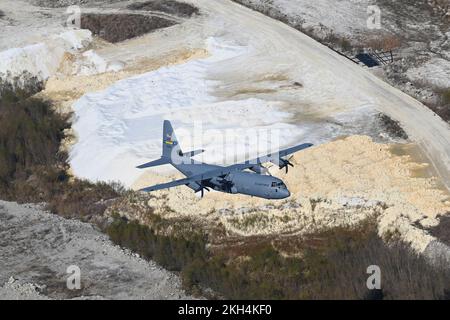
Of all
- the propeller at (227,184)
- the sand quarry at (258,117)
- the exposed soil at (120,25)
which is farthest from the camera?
the exposed soil at (120,25)

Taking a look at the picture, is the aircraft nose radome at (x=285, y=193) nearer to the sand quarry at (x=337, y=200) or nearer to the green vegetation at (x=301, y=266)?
the sand quarry at (x=337, y=200)

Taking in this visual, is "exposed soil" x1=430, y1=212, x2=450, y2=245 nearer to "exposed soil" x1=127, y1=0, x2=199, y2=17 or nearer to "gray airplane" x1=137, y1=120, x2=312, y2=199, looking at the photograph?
"gray airplane" x1=137, y1=120, x2=312, y2=199

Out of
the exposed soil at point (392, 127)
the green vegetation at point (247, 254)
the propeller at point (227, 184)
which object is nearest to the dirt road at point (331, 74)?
the exposed soil at point (392, 127)

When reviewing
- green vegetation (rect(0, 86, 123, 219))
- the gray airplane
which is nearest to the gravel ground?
green vegetation (rect(0, 86, 123, 219))

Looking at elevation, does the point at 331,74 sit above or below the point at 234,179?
below

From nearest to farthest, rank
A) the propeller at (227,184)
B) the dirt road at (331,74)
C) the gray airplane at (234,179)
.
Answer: the gray airplane at (234,179) → the propeller at (227,184) → the dirt road at (331,74)

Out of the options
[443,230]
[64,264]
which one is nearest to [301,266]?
[443,230]

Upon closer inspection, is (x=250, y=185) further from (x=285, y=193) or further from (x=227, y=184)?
(x=285, y=193)
